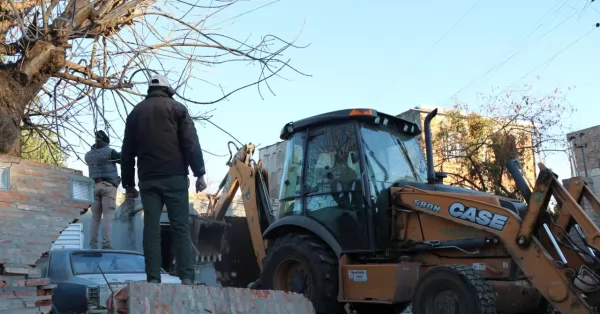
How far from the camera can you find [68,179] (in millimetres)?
5445

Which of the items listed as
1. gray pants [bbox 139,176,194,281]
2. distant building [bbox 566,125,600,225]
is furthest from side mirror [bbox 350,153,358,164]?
distant building [bbox 566,125,600,225]

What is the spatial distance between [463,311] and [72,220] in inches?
137

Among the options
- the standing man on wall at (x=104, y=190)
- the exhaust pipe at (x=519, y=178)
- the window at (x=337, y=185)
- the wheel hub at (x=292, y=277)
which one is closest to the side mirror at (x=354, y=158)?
the window at (x=337, y=185)

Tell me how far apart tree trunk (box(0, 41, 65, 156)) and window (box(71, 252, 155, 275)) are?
80.9 inches

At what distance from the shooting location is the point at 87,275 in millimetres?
6906

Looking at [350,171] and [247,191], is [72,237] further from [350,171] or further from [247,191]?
[350,171]

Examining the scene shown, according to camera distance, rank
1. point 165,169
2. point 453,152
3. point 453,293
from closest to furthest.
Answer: point 165,169, point 453,293, point 453,152

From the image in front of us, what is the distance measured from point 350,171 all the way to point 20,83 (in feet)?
11.4

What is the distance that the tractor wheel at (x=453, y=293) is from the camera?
5.32m

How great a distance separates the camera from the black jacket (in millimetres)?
4777

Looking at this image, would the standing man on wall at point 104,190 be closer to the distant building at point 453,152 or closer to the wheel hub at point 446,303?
the wheel hub at point 446,303

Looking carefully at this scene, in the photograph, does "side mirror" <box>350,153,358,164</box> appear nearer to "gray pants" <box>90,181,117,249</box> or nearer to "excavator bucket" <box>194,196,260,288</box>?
"excavator bucket" <box>194,196,260,288</box>

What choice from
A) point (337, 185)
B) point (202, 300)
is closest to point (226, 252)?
point (337, 185)

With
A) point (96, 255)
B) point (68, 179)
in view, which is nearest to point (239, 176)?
point (96, 255)
